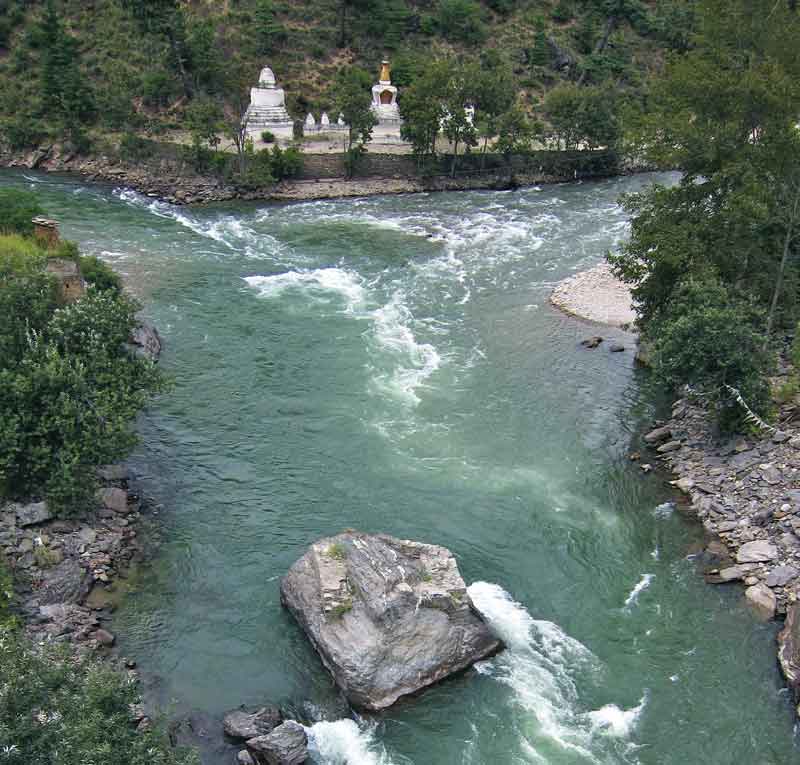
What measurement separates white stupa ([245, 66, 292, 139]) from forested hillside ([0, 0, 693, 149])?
2.91m

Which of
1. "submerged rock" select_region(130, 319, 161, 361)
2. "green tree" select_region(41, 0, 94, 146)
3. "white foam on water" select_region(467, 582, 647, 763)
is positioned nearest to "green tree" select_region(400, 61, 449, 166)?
"green tree" select_region(41, 0, 94, 146)

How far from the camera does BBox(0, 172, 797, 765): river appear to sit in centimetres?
2128

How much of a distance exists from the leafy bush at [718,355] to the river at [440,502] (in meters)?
3.98

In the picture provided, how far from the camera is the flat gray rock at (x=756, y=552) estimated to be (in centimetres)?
2573

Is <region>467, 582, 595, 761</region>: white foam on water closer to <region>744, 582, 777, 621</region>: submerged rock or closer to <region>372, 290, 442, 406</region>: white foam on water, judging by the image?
<region>744, 582, 777, 621</region>: submerged rock

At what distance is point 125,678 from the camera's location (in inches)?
722

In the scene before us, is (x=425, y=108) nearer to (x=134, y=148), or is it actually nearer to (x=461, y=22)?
(x=134, y=148)

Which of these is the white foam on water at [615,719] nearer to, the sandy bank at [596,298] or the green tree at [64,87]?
the sandy bank at [596,298]

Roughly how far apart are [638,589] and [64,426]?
1891 centimetres

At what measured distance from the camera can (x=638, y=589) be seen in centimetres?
2547

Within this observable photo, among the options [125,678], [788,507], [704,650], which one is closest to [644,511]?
[788,507]

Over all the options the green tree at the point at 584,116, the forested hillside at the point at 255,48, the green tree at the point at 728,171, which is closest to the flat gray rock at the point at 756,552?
the green tree at the point at 728,171

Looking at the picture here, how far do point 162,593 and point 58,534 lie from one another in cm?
400

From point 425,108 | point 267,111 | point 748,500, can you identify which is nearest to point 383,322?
point 748,500
